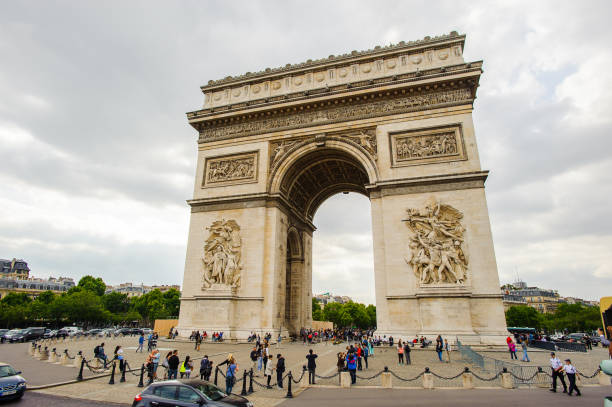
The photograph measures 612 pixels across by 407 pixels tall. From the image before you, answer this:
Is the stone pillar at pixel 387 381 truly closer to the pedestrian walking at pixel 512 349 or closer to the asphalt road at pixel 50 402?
the asphalt road at pixel 50 402

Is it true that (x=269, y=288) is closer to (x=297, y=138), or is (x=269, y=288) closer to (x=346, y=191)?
(x=297, y=138)

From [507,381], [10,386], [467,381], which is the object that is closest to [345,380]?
[467,381]

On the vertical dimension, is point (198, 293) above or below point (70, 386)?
A: above

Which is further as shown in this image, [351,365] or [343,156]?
[343,156]

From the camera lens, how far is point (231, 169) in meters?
27.0

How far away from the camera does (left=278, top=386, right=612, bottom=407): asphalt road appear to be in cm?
874

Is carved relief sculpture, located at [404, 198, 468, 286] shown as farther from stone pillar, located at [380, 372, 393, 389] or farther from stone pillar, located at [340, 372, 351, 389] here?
stone pillar, located at [340, 372, 351, 389]

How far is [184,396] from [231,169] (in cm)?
2122

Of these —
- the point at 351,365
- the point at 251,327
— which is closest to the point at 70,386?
the point at 351,365

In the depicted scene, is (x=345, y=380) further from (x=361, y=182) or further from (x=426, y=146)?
(x=361, y=182)

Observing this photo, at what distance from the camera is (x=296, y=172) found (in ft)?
89.9

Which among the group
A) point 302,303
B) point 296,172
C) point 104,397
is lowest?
point 104,397

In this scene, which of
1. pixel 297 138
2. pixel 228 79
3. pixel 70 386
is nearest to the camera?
pixel 70 386

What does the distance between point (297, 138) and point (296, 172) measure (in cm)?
279
